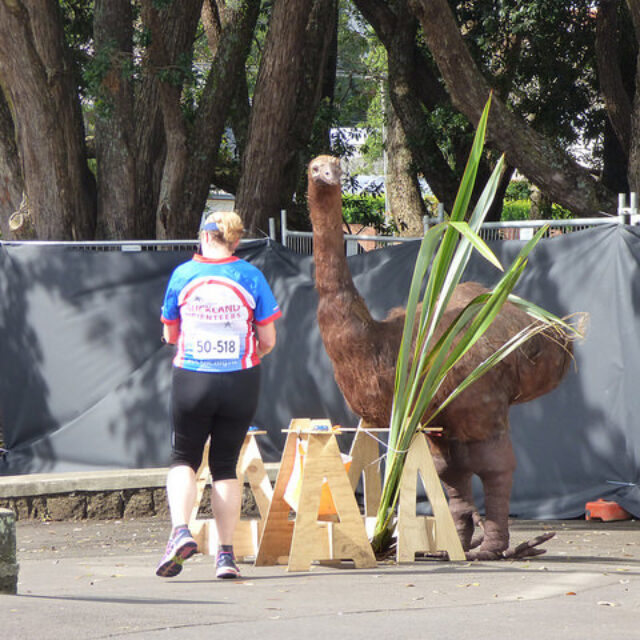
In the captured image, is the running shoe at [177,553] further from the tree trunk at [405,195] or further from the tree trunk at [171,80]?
the tree trunk at [405,195]

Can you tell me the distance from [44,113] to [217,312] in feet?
19.2

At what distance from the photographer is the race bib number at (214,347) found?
5.84 meters

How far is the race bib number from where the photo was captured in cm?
584

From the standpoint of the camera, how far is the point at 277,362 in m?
10.1

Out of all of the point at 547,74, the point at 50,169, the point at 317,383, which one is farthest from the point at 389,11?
the point at 317,383

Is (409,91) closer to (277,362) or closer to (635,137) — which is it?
(635,137)

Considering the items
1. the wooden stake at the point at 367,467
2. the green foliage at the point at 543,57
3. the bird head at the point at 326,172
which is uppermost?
the green foliage at the point at 543,57

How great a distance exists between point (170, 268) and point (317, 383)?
1.75 m

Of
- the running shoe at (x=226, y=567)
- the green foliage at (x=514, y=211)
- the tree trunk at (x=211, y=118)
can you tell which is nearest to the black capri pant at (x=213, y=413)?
the running shoe at (x=226, y=567)

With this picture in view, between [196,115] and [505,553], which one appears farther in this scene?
[196,115]

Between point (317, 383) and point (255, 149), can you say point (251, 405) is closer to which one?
point (317, 383)

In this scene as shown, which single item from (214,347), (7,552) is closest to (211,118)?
(214,347)

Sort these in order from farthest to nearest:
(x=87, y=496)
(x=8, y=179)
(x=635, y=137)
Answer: (x=635, y=137)
(x=8, y=179)
(x=87, y=496)

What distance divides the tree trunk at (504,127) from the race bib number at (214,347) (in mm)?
6000
